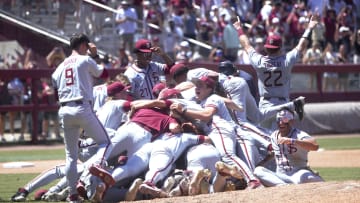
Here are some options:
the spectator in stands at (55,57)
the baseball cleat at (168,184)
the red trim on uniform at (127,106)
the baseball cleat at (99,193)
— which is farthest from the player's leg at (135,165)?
the spectator in stands at (55,57)

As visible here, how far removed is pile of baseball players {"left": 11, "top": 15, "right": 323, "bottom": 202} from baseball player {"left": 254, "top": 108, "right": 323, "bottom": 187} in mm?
12

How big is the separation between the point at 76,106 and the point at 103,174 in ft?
2.92

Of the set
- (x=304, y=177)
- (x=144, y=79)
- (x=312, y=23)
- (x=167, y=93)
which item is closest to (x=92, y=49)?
(x=167, y=93)

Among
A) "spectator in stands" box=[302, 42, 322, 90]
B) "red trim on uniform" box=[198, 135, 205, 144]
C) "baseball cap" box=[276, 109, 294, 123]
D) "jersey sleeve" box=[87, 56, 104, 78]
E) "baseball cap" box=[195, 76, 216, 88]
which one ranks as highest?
"jersey sleeve" box=[87, 56, 104, 78]

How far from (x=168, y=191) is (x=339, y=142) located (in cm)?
1141

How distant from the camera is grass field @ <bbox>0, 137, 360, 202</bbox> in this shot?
13.1 metres

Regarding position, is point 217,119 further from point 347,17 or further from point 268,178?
point 347,17

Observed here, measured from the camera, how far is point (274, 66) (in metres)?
13.6

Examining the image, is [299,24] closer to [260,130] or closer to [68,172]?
[260,130]

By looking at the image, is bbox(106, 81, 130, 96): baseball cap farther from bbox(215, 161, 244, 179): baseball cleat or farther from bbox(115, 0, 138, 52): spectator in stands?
bbox(115, 0, 138, 52): spectator in stands

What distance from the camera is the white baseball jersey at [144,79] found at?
1327 cm

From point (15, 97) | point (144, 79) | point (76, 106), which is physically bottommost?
point (15, 97)

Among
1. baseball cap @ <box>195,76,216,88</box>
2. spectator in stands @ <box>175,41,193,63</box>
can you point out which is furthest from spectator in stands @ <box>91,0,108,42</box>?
baseball cap @ <box>195,76,216,88</box>

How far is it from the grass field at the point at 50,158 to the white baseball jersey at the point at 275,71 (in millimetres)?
1450
